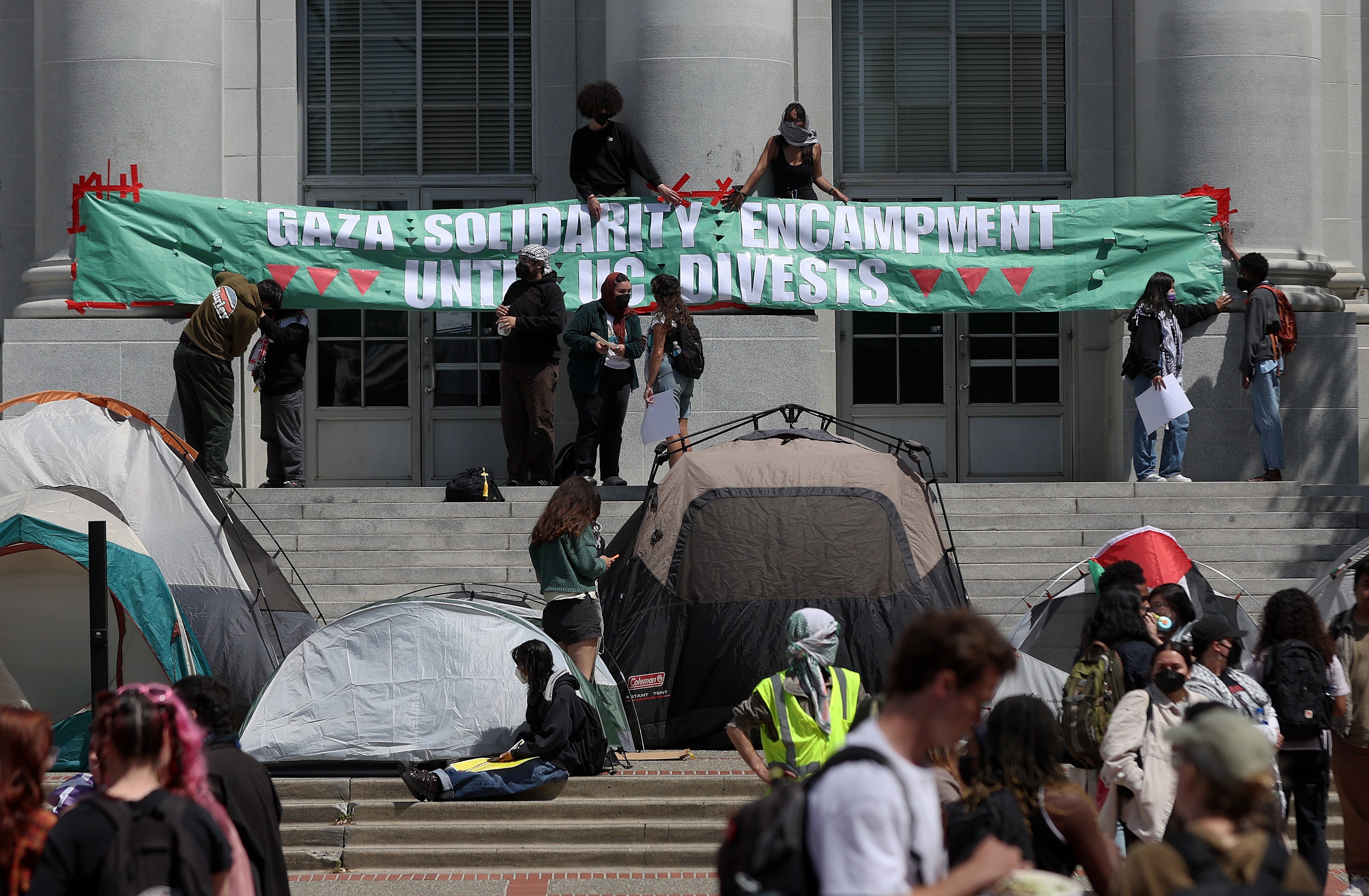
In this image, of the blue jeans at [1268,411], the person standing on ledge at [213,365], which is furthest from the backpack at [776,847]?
the blue jeans at [1268,411]

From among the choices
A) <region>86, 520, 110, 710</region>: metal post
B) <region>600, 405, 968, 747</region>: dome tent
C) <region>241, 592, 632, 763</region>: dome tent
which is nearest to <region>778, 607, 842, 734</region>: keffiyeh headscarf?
<region>86, 520, 110, 710</region>: metal post

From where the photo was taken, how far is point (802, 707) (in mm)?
6531

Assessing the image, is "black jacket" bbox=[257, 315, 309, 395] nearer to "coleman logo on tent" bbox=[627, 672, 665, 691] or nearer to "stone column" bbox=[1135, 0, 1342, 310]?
"coleman logo on tent" bbox=[627, 672, 665, 691]

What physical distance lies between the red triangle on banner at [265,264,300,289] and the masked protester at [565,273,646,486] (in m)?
2.82

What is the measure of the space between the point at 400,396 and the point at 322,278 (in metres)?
3.24

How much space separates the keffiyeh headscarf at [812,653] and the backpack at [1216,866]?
8.61 feet

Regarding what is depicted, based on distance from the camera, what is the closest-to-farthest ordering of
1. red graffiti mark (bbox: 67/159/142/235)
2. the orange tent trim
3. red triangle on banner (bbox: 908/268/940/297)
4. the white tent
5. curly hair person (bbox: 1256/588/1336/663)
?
curly hair person (bbox: 1256/588/1336/663), the white tent, the orange tent trim, red triangle on banner (bbox: 908/268/940/297), red graffiti mark (bbox: 67/159/142/235)

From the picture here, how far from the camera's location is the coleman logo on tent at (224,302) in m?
14.8

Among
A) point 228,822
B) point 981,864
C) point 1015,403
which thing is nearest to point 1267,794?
point 981,864

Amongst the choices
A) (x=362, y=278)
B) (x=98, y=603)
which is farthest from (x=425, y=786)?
(x=362, y=278)

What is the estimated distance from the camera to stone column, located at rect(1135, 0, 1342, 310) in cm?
1691

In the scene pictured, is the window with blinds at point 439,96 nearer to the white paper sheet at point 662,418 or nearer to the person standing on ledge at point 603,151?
the person standing on ledge at point 603,151

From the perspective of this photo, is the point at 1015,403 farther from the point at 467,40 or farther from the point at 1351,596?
the point at 1351,596

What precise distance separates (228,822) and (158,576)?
20.9ft
